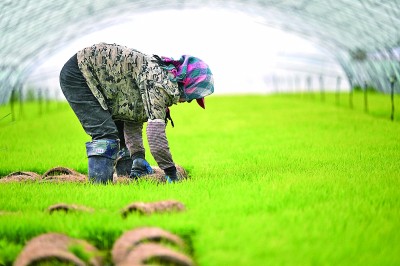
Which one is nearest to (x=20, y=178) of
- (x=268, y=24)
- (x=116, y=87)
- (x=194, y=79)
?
(x=116, y=87)

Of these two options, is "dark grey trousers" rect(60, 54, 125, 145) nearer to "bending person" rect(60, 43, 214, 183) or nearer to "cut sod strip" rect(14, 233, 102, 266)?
"bending person" rect(60, 43, 214, 183)

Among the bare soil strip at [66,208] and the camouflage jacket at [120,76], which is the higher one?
the camouflage jacket at [120,76]

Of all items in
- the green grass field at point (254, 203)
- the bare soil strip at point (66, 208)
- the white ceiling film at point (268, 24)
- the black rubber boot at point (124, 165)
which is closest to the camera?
the green grass field at point (254, 203)

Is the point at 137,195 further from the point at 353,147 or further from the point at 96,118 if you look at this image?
the point at 353,147

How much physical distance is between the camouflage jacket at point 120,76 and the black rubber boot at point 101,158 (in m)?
0.32

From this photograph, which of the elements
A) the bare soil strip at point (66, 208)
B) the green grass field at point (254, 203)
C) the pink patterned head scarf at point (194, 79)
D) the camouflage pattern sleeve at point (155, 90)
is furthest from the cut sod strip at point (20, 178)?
the bare soil strip at point (66, 208)

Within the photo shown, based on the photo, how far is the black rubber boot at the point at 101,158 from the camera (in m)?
6.17

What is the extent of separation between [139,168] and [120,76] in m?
1.06

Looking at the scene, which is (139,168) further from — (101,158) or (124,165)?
(101,158)

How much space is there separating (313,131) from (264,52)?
20729 millimetres

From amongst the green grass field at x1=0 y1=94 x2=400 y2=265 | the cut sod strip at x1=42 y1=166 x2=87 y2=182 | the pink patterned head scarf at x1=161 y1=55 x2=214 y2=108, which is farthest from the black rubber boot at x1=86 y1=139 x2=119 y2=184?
the pink patterned head scarf at x1=161 y1=55 x2=214 y2=108

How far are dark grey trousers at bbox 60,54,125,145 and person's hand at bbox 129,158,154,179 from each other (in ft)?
1.94

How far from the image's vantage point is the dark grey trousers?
6.24 meters

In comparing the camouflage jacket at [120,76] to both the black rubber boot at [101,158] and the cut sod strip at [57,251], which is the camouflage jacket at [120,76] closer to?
the black rubber boot at [101,158]
